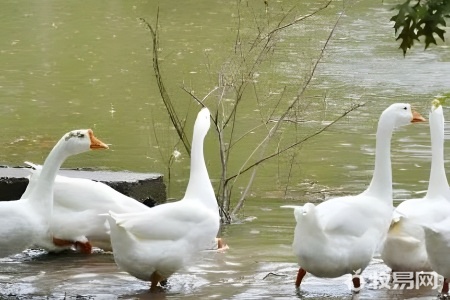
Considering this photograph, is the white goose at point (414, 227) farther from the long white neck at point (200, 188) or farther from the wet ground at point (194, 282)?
the long white neck at point (200, 188)

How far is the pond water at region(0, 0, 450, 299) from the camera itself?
7379mm

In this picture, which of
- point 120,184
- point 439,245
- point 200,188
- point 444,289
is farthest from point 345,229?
point 120,184

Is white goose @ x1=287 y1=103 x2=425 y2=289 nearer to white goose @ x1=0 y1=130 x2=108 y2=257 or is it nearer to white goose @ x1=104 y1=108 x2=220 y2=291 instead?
white goose @ x1=104 y1=108 x2=220 y2=291

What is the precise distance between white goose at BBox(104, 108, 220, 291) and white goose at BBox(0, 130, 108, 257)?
0.63m

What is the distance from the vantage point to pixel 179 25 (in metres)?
23.6

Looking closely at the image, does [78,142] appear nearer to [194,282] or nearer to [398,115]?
[194,282]

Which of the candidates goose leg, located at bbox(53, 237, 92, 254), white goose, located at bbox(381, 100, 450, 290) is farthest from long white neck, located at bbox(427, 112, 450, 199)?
goose leg, located at bbox(53, 237, 92, 254)

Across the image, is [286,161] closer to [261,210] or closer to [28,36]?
[261,210]

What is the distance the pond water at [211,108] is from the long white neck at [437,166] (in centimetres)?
75

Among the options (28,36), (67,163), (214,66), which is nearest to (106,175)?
(67,163)

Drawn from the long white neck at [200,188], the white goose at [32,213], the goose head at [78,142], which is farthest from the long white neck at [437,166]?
the white goose at [32,213]

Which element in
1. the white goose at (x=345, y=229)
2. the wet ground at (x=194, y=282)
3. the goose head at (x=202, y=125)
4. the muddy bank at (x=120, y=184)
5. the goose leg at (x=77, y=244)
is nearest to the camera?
the white goose at (x=345, y=229)

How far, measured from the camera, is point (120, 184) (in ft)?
29.7

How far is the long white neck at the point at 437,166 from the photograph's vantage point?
7293 millimetres
